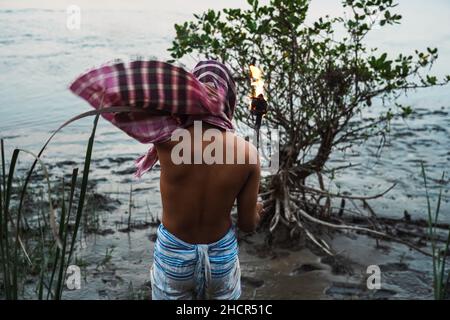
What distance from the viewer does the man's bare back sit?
2.59 meters

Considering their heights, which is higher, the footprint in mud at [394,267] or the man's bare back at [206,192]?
Answer: the man's bare back at [206,192]

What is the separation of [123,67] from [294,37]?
8.98 ft

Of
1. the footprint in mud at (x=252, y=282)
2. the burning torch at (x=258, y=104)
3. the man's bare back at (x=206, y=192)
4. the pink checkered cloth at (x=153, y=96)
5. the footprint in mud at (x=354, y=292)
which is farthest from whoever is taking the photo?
the footprint in mud at (x=252, y=282)

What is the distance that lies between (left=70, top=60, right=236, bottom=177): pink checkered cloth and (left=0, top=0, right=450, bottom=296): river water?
251 cm

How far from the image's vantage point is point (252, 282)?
4.53 metres

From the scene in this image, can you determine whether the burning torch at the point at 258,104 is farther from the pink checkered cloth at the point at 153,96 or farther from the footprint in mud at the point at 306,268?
the footprint in mud at the point at 306,268

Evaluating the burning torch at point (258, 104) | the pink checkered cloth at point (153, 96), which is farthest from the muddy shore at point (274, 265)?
the pink checkered cloth at point (153, 96)

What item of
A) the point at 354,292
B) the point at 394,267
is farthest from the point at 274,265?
the point at 394,267

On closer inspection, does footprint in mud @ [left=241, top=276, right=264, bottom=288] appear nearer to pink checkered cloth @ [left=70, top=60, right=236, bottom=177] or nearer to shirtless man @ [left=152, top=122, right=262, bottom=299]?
shirtless man @ [left=152, top=122, right=262, bottom=299]

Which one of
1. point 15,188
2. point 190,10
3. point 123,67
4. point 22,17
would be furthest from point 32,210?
point 22,17

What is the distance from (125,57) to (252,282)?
9.62 meters

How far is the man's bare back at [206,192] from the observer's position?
8.49 feet
